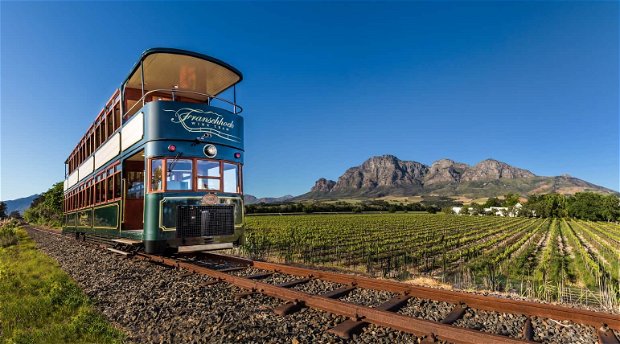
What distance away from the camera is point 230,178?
32.3ft

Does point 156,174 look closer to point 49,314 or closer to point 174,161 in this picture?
point 174,161

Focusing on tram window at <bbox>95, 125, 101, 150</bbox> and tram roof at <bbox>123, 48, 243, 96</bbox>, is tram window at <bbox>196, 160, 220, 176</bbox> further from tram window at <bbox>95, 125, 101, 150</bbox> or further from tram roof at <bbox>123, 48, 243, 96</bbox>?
tram window at <bbox>95, 125, 101, 150</bbox>

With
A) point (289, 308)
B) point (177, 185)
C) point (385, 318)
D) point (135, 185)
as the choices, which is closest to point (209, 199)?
point (177, 185)

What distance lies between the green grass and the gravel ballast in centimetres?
25

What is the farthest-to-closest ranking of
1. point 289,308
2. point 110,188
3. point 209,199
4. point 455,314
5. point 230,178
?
point 110,188
point 230,178
point 209,199
point 289,308
point 455,314

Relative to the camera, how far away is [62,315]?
5.56 metres

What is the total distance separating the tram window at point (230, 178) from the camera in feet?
31.9

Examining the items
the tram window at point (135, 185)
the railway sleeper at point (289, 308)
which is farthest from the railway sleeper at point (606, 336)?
the tram window at point (135, 185)

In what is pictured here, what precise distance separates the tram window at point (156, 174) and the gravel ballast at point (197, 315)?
7.11 ft

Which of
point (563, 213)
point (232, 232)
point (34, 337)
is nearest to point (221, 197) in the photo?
point (232, 232)

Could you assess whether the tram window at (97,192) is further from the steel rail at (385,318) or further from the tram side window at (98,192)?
the steel rail at (385,318)

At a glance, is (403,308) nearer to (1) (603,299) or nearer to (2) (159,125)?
(1) (603,299)

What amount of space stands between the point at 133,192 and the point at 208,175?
2802mm

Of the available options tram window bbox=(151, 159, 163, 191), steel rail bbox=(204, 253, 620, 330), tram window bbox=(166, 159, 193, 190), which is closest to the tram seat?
tram window bbox=(166, 159, 193, 190)
